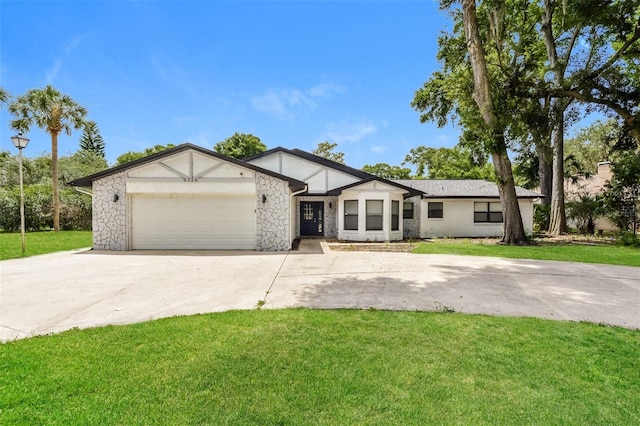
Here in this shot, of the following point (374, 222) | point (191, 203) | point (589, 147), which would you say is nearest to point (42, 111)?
point (191, 203)

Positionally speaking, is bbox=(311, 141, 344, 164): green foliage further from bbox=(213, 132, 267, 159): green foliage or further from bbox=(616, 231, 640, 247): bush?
bbox=(616, 231, 640, 247): bush

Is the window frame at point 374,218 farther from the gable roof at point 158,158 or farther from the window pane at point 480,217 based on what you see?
the window pane at point 480,217

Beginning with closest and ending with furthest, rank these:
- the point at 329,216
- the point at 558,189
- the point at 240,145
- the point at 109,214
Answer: the point at 109,214
the point at 329,216
the point at 558,189
the point at 240,145

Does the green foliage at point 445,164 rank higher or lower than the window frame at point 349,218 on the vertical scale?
higher

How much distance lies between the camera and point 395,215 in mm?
16250

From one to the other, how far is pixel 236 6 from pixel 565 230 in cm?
2077

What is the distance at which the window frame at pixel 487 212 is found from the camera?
704 inches

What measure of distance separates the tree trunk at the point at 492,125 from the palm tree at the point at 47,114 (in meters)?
24.6

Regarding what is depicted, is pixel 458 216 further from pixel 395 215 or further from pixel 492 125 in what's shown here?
pixel 492 125

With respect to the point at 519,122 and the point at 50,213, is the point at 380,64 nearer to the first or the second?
the point at 519,122

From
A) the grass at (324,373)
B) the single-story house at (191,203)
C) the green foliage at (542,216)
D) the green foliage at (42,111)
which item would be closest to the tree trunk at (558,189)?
the green foliage at (542,216)

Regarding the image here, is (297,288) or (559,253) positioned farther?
(559,253)

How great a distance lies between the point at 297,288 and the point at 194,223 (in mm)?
8104

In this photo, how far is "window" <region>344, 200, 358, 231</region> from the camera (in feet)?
52.1
